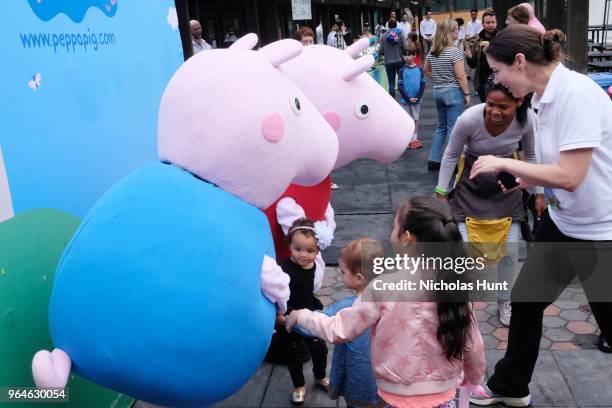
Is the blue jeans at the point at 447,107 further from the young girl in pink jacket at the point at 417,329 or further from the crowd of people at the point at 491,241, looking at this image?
the young girl in pink jacket at the point at 417,329

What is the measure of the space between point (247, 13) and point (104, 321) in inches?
641

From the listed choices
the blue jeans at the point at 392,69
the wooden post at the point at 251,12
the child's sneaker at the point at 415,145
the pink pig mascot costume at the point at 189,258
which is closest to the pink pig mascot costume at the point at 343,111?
the pink pig mascot costume at the point at 189,258

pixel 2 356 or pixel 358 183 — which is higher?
pixel 2 356

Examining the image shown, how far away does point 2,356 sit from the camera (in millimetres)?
2086

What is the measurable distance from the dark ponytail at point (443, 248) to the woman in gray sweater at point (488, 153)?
5.05ft

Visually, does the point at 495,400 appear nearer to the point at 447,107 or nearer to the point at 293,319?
the point at 293,319

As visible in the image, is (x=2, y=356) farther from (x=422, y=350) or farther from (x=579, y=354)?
(x=579, y=354)

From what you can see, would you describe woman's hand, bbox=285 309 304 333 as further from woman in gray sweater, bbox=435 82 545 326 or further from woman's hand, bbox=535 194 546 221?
woman's hand, bbox=535 194 546 221

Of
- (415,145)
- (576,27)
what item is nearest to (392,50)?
(415,145)

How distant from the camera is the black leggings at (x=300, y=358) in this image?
2.95 metres

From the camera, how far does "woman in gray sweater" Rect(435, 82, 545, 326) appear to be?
3326 millimetres

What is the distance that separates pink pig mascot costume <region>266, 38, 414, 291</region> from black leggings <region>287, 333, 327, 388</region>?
304 millimetres

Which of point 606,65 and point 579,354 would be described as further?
point 606,65

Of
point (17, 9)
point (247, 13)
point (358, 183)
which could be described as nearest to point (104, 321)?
point (17, 9)
